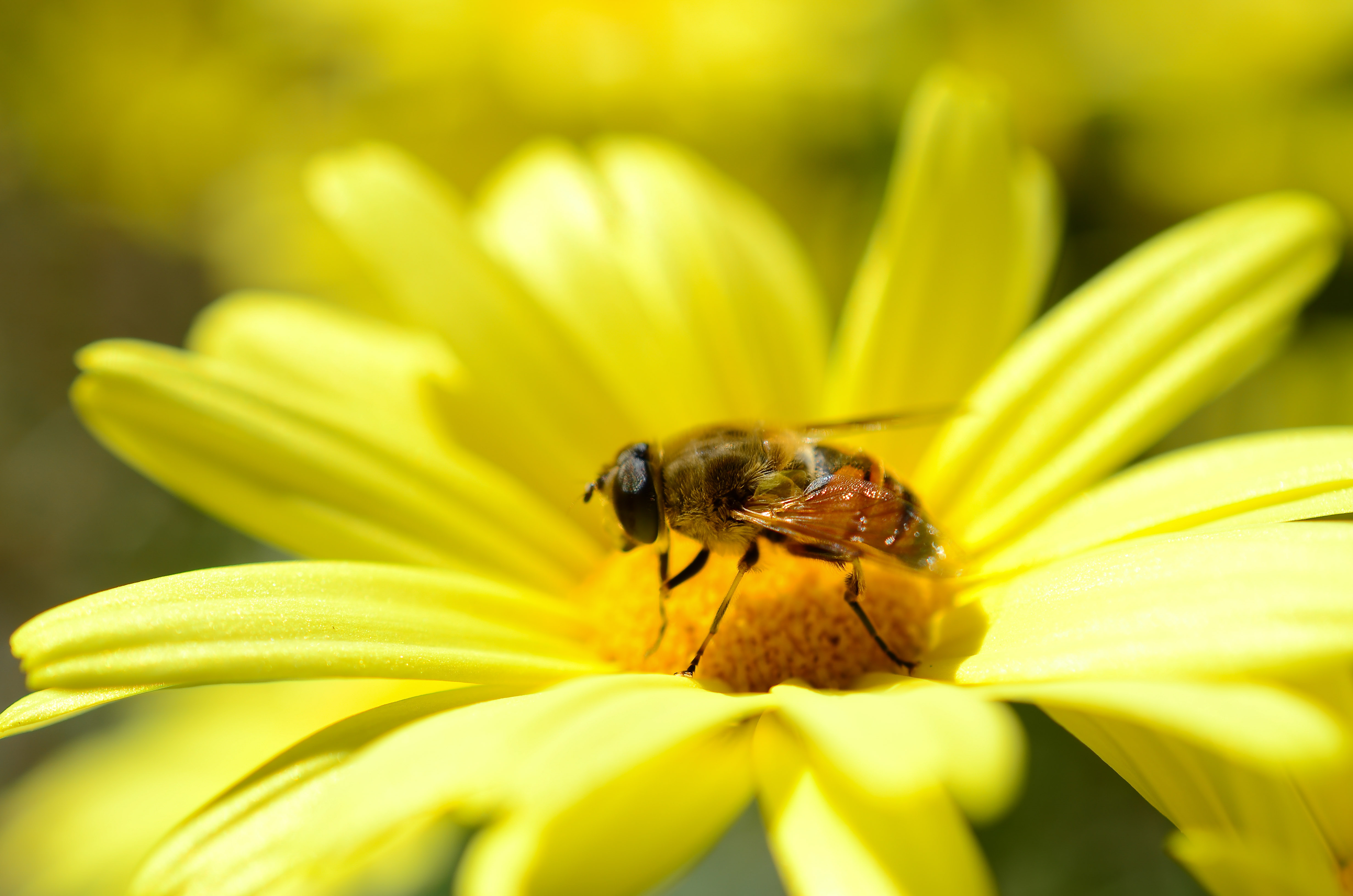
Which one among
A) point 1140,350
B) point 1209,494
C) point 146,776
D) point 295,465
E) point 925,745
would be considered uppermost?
point 295,465

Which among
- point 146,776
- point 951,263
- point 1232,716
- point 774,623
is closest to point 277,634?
point 774,623

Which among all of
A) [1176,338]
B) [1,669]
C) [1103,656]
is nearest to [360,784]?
[1103,656]

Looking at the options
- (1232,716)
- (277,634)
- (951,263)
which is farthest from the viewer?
(951,263)

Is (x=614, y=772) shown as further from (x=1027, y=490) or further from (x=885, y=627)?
(x=1027, y=490)

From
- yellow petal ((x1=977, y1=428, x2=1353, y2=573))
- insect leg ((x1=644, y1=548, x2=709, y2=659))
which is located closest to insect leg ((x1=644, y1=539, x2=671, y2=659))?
insect leg ((x1=644, y1=548, x2=709, y2=659))

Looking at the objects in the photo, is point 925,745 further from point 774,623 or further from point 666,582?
point 666,582

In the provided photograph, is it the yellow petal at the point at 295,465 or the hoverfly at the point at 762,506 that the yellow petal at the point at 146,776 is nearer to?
the yellow petal at the point at 295,465
